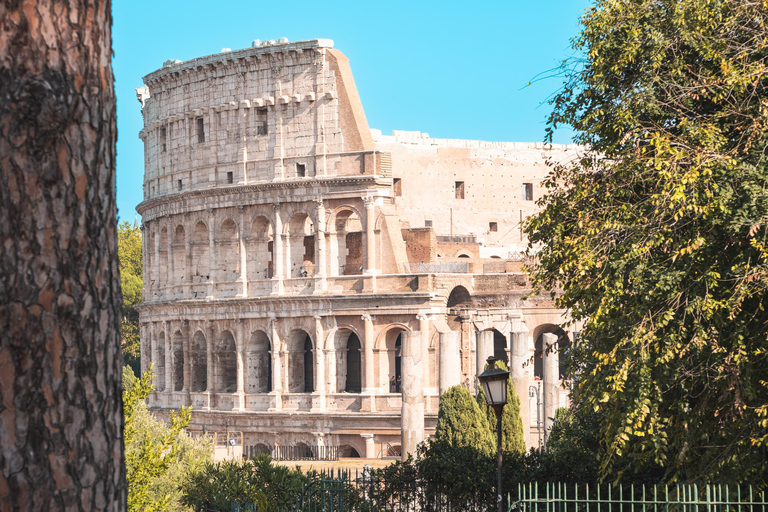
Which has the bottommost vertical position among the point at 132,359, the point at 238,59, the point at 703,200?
the point at 132,359

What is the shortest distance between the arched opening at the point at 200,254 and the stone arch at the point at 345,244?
558cm

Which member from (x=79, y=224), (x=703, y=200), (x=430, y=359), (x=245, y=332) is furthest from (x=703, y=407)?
(x=245, y=332)

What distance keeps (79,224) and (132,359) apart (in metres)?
55.9

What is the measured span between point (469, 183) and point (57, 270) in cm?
4674

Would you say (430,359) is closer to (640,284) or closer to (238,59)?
(238,59)

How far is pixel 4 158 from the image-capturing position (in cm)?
373

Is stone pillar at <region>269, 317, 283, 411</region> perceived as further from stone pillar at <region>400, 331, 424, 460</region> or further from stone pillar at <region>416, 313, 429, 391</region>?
stone pillar at <region>400, 331, 424, 460</region>

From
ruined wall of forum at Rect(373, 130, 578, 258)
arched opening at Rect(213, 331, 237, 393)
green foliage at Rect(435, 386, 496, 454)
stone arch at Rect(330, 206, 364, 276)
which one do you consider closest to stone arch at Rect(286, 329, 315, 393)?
arched opening at Rect(213, 331, 237, 393)

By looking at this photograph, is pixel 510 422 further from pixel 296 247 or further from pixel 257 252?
pixel 257 252

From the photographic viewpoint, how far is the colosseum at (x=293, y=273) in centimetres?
3678

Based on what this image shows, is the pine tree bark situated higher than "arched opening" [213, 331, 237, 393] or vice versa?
the pine tree bark

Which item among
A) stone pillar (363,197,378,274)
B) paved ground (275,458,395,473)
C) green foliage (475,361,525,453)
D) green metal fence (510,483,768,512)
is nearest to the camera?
green metal fence (510,483,768,512)

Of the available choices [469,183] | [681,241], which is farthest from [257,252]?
[681,241]

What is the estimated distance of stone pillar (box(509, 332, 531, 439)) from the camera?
30.8m
